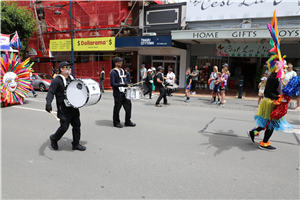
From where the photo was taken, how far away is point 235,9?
1464cm

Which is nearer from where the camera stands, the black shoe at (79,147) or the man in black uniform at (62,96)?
the man in black uniform at (62,96)

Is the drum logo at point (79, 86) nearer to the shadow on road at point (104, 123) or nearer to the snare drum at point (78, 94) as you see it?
the snare drum at point (78, 94)

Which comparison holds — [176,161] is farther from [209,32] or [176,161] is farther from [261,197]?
[209,32]

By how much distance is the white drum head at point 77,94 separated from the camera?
4234 mm

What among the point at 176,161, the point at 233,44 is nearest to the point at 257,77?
the point at 233,44

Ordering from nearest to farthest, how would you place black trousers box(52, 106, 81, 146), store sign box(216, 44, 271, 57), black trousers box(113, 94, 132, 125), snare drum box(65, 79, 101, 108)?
snare drum box(65, 79, 101, 108) → black trousers box(52, 106, 81, 146) → black trousers box(113, 94, 132, 125) → store sign box(216, 44, 271, 57)

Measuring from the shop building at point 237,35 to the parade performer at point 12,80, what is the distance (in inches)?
339

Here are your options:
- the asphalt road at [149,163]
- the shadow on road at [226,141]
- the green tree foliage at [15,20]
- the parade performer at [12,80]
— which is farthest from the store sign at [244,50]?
the green tree foliage at [15,20]

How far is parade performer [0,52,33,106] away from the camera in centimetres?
876

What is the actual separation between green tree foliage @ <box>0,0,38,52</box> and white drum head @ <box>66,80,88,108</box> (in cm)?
1662

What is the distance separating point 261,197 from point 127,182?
74.4 inches

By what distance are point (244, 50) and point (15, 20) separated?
685 inches

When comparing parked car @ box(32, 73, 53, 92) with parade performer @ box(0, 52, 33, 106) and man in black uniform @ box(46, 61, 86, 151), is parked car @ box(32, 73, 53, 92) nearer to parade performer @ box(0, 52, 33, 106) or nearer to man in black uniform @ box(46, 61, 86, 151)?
parade performer @ box(0, 52, 33, 106)

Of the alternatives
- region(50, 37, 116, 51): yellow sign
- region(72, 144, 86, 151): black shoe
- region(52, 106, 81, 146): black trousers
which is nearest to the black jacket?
region(52, 106, 81, 146): black trousers
